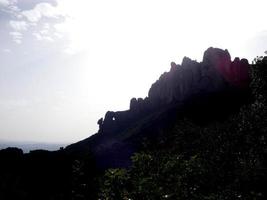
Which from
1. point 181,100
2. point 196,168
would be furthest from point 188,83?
point 196,168

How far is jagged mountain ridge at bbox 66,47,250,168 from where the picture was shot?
5925 inches

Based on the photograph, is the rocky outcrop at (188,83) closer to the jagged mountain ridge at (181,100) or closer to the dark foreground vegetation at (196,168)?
the jagged mountain ridge at (181,100)

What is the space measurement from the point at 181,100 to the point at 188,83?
8634 mm

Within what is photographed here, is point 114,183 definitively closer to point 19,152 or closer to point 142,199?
point 142,199

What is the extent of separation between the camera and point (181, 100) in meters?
169

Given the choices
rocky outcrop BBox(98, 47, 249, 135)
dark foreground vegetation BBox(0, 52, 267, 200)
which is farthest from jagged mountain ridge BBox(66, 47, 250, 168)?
dark foreground vegetation BBox(0, 52, 267, 200)

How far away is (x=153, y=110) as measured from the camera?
588ft

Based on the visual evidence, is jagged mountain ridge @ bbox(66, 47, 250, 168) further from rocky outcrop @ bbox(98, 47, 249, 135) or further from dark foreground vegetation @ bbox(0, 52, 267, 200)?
dark foreground vegetation @ bbox(0, 52, 267, 200)

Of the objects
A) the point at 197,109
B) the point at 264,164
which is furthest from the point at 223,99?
the point at 264,164

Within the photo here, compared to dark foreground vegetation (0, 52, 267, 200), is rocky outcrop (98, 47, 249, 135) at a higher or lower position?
higher

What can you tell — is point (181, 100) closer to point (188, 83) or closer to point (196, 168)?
point (188, 83)

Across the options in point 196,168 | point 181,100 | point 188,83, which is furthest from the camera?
point 188,83

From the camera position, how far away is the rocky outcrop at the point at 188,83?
6511 inches

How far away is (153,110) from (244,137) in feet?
472
